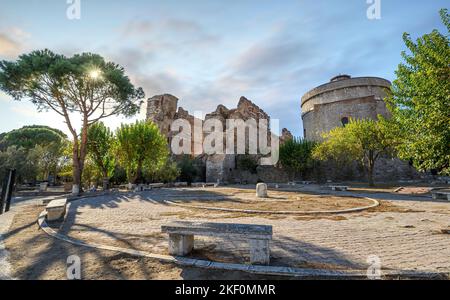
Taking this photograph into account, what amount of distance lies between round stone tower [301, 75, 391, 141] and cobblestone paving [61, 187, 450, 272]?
31.1m

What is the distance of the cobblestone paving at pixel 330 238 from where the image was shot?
3.61 meters

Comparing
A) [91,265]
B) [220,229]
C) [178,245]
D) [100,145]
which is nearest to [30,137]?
[100,145]

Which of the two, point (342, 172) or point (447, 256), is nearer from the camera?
point (447, 256)

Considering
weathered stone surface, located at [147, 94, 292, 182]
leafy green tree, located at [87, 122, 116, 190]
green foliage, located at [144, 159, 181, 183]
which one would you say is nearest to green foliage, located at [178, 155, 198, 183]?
weathered stone surface, located at [147, 94, 292, 182]

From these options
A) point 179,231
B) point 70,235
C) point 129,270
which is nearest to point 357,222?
point 179,231

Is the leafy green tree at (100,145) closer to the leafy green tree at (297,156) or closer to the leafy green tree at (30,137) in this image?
the leafy green tree at (30,137)

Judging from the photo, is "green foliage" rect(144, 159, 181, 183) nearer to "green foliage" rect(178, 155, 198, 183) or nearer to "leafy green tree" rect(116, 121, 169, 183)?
"leafy green tree" rect(116, 121, 169, 183)

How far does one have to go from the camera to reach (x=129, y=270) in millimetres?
3316

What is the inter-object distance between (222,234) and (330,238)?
8.76 ft

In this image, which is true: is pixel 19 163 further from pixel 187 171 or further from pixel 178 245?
pixel 178 245

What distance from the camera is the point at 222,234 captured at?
12.2 feet

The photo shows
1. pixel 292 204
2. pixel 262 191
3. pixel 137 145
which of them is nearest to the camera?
pixel 292 204

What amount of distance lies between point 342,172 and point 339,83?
51.5 feet
